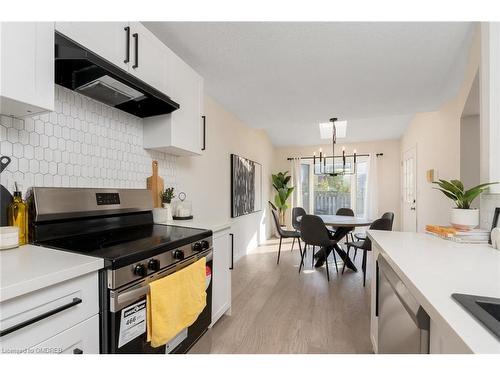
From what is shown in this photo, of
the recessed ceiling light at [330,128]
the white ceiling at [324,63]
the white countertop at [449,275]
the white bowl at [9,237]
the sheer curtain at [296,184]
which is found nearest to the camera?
the white countertop at [449,275]

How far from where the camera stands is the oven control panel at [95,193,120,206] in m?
1.48

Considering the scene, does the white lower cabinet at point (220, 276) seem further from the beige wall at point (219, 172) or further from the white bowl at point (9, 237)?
the white bowl at point (9, 237)

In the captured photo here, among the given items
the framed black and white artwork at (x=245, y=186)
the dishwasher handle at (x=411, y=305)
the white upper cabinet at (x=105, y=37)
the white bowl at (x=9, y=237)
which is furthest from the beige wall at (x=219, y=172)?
the dishwasher handle at (x=411, y=305)

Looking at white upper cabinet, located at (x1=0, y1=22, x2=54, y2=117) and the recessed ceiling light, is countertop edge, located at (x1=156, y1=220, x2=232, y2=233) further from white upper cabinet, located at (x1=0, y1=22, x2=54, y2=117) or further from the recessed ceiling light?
the recessed ceiling light

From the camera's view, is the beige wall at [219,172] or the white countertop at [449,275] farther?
the beige wall at [219,172]

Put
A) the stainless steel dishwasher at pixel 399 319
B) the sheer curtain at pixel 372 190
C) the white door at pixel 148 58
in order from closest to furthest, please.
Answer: the stainless steel dishwasher at pixel 399 319, the white door at pixel 148 58, the sheer curtain at pixel 372 190

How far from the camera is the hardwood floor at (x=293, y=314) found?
169 centimetres

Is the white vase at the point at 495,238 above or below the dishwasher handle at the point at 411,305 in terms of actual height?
above

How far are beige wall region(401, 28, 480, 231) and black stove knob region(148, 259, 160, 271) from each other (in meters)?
2.55

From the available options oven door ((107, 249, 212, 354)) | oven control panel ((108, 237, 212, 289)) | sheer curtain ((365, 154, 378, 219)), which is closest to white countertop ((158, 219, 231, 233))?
oven control panel ((108, 237, 212, 289))

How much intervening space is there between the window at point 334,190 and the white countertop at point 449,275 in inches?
175

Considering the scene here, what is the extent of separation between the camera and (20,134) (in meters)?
1.16
